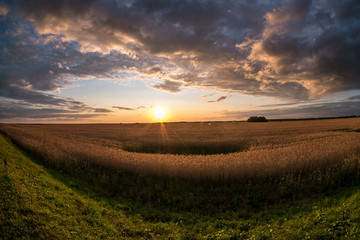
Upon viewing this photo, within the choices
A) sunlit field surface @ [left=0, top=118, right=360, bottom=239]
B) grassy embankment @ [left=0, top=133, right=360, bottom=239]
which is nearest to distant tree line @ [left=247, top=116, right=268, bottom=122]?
sunlit field surface @ [left=0, top=118, right=360, bottom=239]

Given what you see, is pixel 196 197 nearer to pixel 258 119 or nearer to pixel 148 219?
pixel 148 219

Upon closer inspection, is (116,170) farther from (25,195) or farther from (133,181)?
(25,195)

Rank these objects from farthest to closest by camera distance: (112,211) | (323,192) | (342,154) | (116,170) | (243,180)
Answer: (116,170) → (342,154) → (243,180) → (323,192) → (112,211)

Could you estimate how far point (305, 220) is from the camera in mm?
6594

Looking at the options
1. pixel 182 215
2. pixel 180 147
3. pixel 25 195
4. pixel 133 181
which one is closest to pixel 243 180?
pixel 182 215

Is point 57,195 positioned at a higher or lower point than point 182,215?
higher

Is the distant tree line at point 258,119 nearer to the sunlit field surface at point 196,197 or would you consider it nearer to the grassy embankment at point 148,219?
the sunlit field surface at point 196,197

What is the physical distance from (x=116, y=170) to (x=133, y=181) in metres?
2.57

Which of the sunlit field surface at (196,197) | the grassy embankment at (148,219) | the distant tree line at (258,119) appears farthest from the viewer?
the distant tree line at (258,119)

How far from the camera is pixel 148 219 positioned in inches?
337

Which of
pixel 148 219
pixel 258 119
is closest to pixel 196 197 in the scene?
pixel 148 219

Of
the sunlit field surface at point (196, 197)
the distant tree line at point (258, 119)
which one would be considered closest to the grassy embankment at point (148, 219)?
the sunlit field surface at point (196, 197)

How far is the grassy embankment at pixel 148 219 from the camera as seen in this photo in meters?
5.34

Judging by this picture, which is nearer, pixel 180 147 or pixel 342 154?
pixel 342 154
